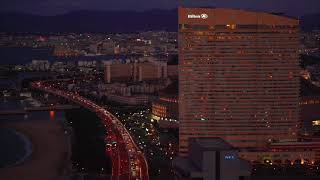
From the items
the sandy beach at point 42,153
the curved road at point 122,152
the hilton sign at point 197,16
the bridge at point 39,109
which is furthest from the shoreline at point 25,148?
the hilton sign at point 197,16

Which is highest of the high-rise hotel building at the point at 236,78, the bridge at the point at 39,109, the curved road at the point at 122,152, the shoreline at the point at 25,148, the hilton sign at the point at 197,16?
the hilton sign at the point at 197,16

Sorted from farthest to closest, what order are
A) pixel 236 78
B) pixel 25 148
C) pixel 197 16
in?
pixel 25 148 < pixel 236 78 < pixel 197 16

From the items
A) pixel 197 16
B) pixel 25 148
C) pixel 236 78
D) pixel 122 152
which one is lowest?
pixel 25 148

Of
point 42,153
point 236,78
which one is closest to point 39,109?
point 42,153

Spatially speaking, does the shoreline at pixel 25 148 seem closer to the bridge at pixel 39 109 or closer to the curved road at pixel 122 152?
the curved road at pixel 122 152

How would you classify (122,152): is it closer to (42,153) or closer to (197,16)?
(42,153)

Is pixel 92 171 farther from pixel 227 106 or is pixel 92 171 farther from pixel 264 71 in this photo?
pixel 264 71

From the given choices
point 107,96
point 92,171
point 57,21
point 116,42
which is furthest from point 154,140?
point 57,21
